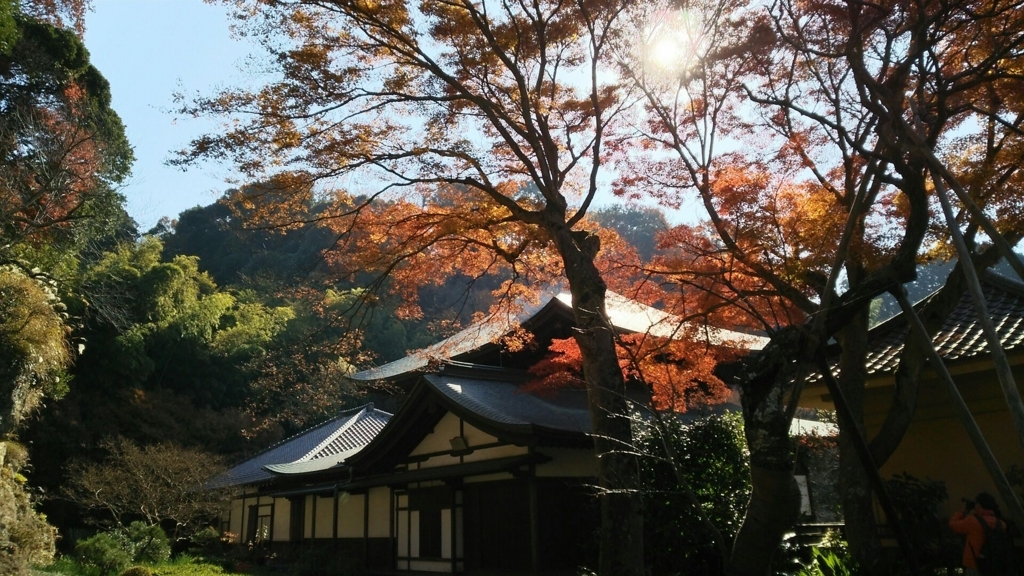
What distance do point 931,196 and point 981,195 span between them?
43.3 inches

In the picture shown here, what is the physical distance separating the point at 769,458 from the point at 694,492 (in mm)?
5557

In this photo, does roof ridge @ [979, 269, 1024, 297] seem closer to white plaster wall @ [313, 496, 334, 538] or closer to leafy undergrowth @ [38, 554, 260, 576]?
white plaster wall @ [313, 496, 334, 538]

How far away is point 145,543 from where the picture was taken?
17797 mm

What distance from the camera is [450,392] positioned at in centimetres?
1281

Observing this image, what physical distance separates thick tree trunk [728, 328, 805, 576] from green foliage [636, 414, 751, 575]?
4522mm

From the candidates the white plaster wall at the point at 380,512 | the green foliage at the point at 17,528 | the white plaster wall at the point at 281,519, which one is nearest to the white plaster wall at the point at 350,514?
the white plaster wall at the point at 380,512

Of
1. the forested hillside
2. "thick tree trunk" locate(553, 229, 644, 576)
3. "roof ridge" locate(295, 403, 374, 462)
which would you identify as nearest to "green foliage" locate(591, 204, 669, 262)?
the forested hillside

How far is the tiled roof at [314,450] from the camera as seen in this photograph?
1938 cm

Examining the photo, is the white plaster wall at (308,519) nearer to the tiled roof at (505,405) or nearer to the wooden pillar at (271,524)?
the wooden pillar at (271,524)

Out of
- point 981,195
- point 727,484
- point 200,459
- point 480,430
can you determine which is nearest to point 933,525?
point 727,484

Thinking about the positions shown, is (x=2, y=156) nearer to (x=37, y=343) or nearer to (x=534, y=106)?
(x=37, y=343)

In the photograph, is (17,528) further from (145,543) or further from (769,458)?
(769,458)

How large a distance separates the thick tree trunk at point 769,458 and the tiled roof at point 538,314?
6.08 metres

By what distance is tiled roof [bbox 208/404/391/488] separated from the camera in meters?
19.4
